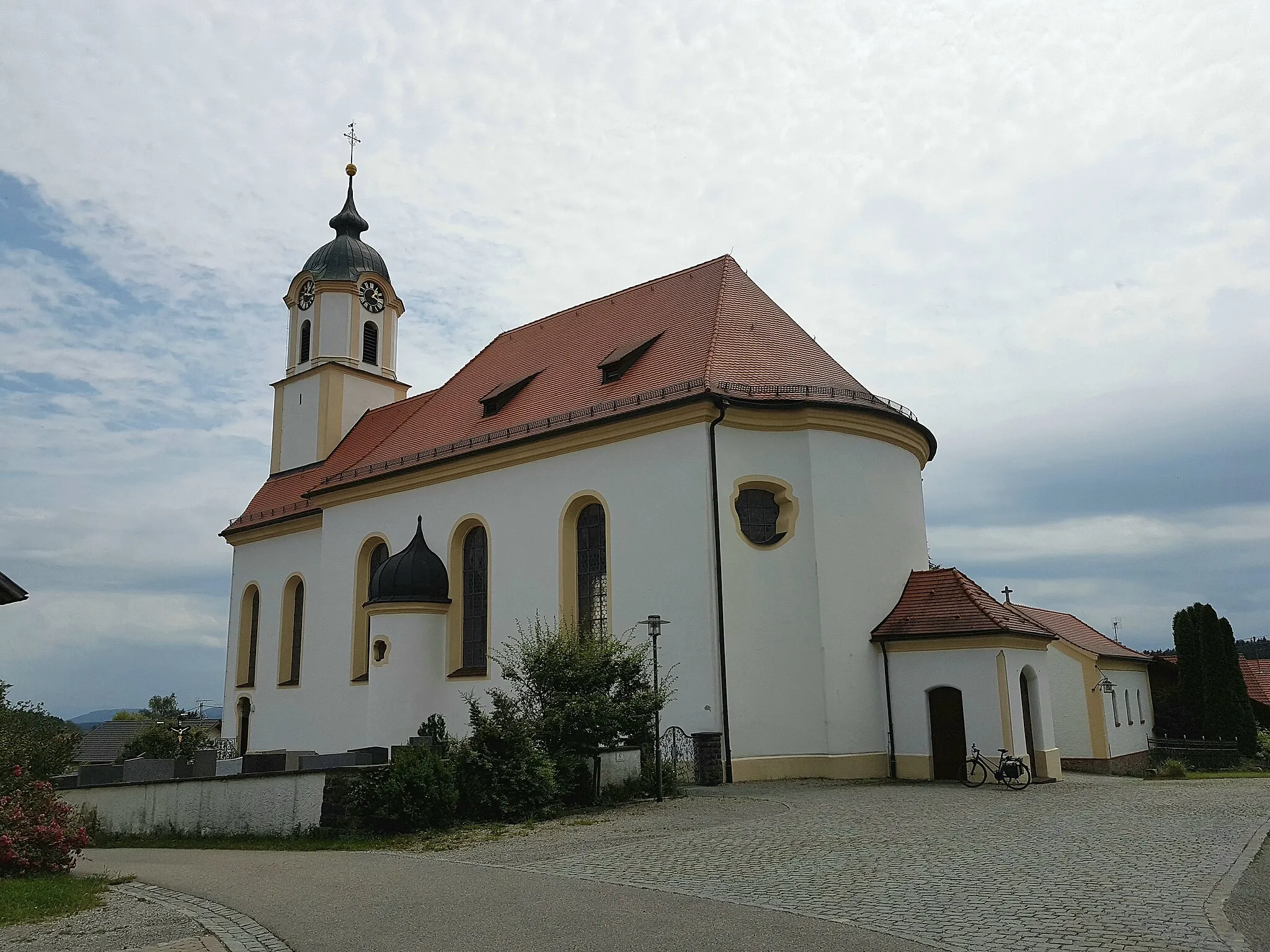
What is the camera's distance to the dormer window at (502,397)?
82.1 ft

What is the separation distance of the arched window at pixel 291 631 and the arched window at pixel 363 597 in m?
3.62

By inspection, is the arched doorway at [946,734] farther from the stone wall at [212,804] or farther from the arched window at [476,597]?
the stone wall at [212,804]

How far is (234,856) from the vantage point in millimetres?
12883

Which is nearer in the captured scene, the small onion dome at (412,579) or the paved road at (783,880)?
the paved road at (783,880)

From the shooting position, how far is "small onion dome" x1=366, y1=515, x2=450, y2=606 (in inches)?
922

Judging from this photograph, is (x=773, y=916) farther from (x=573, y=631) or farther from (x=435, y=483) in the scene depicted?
(x=435, y=483)

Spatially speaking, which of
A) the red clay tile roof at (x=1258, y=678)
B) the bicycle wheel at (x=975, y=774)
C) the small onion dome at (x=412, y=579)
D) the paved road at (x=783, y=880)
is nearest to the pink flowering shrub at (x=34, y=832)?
the paved road at (x=783, y=880)

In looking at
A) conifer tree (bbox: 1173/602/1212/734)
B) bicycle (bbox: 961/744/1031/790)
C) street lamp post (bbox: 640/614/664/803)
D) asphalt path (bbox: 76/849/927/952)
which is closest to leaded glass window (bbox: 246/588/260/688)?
street lamp post (bbox: 640/614/664/803)

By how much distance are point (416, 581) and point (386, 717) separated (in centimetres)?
302

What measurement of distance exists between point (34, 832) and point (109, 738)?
4076cm

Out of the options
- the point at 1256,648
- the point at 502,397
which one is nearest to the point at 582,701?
the point at 502,397

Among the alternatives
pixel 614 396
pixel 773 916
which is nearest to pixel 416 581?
pixel 614 396

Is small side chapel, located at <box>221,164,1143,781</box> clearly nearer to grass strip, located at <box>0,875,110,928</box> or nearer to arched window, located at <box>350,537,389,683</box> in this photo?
arched window, located at <box>350,537,389,683</box>

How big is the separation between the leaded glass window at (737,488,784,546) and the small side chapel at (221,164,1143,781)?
3 cm
